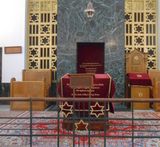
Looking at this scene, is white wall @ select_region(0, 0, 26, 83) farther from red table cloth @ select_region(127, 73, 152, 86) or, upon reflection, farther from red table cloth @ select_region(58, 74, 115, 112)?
red table cloth @ select_region(58, 74, 115, 112)

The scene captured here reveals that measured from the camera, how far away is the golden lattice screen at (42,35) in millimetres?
11344

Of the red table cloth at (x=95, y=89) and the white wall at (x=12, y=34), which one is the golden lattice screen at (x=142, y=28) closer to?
the white wall at (x=12, y=34)

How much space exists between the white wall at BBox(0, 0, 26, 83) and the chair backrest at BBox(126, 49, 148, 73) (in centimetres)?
362

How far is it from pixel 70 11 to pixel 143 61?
293 centimetres

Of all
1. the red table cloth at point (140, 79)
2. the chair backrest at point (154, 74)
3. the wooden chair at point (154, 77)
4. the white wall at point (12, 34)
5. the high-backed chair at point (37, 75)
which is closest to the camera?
the wooden chair at point (154, 77)

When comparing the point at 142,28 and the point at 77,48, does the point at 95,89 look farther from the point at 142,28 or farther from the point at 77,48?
the point at 142,28

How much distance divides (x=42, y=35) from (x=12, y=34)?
1.05 m

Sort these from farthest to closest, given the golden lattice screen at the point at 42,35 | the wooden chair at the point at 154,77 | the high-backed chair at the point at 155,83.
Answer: the golden lattice screen at the point at 42,35
the wooden chair at the point at 154,77
the high-backed chair at the point at 155,83

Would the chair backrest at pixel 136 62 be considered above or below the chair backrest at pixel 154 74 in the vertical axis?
above

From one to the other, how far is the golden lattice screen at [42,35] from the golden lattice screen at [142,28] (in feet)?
8.55

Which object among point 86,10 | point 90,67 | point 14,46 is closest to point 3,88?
point 14,46

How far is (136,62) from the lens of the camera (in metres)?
10.6

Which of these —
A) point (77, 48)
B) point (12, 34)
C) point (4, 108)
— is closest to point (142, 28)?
point (77, 48)

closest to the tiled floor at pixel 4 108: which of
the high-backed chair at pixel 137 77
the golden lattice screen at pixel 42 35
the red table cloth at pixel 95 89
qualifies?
the golden lattice screen at pixel 42 35
